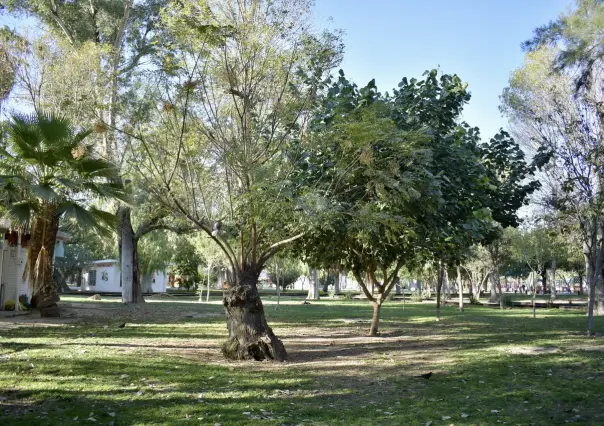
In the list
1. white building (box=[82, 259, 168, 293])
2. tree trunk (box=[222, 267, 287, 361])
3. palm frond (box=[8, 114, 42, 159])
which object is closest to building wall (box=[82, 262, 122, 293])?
white building (box=[82, 259, 168, 293])

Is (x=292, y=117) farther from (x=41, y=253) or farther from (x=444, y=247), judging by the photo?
(x=41, y=253)

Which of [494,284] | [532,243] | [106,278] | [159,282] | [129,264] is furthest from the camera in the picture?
[159,282]

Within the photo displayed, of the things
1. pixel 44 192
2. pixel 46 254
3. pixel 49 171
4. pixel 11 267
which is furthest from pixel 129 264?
pixel 44 192

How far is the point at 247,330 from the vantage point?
10539mm

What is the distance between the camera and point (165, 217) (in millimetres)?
25500

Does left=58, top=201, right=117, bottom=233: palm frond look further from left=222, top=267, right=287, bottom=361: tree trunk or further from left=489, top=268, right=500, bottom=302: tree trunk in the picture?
left=489, top=268, right=500, bottom=302: tree trunk

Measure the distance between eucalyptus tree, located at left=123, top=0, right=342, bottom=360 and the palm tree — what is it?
5.66 ft

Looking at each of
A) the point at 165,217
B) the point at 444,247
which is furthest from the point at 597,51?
the point at 165,217

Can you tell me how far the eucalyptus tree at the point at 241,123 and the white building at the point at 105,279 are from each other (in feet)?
125

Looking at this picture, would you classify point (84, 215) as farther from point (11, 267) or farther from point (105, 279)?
point (105, 279)

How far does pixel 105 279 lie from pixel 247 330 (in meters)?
42.7

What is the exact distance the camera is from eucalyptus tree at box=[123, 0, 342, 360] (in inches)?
400

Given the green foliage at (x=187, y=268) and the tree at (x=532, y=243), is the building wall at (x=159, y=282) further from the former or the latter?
the tree at (x=532, y=243)

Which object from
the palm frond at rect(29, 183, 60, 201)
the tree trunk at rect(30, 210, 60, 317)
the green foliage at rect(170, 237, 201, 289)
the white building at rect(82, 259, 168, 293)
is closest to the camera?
the palm frond at rect(29, 183, 60, 201)
